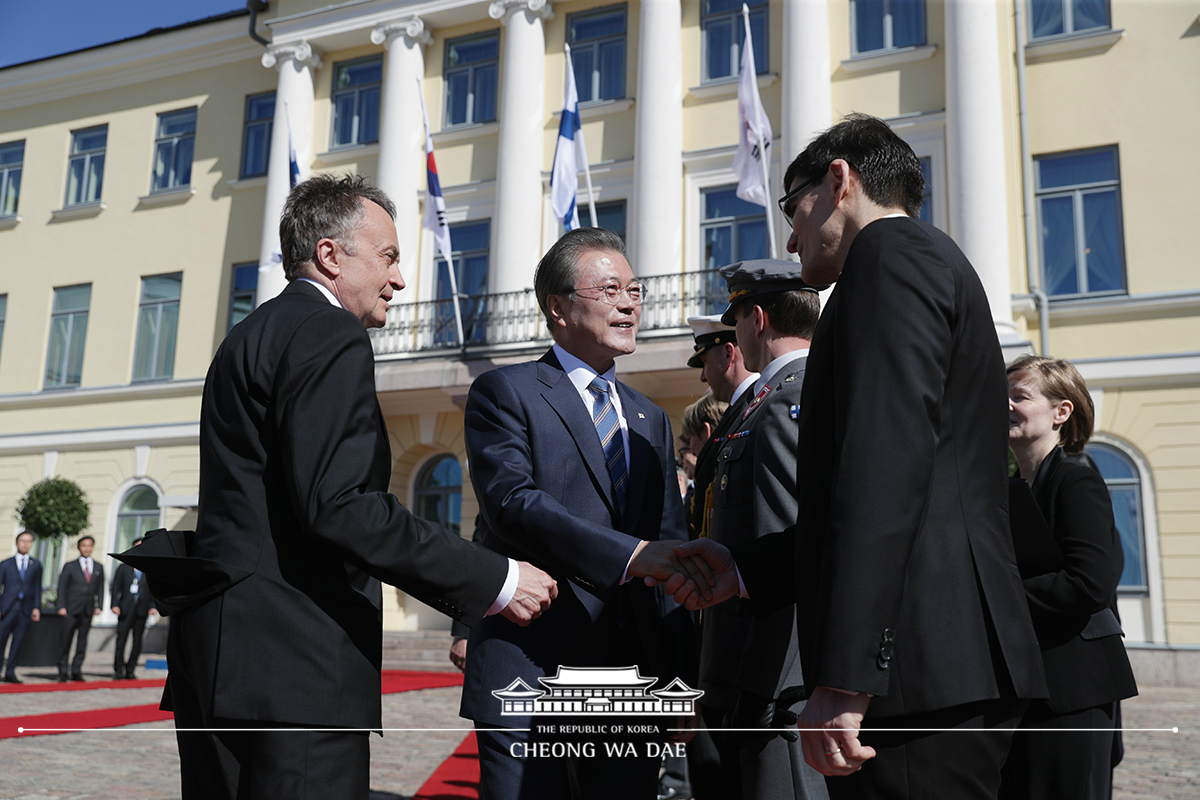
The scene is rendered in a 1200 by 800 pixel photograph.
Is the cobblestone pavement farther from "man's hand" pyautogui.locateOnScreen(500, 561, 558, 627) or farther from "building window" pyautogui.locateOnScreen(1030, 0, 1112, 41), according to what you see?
"building window" pyautogui.locateOnScreen(1030, 0, 1112, 41)

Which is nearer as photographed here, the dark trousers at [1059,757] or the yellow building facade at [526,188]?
the dark trousers at [1059,757]

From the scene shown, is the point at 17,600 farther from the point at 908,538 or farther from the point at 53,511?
the point at 908,538

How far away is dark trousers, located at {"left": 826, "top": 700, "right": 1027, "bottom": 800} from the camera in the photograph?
5.66 ft

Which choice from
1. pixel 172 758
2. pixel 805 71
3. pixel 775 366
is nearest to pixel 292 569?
pixel 775 366

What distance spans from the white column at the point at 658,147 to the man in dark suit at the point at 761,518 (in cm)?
1341

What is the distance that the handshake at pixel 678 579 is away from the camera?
2416 millimetres

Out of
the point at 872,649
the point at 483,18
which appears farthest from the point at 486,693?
the point at 483,18

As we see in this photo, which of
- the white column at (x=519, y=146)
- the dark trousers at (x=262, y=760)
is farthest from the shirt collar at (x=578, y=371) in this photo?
the white column at (x=519, y=146)

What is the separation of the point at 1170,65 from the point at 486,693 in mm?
15586

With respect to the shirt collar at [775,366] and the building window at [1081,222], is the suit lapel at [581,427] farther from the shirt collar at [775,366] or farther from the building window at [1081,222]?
the building window at [1081,222]

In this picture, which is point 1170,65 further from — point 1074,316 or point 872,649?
point 872,649

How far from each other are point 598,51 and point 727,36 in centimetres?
243

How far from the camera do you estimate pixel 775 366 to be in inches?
120

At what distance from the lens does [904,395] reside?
5.84 ft
